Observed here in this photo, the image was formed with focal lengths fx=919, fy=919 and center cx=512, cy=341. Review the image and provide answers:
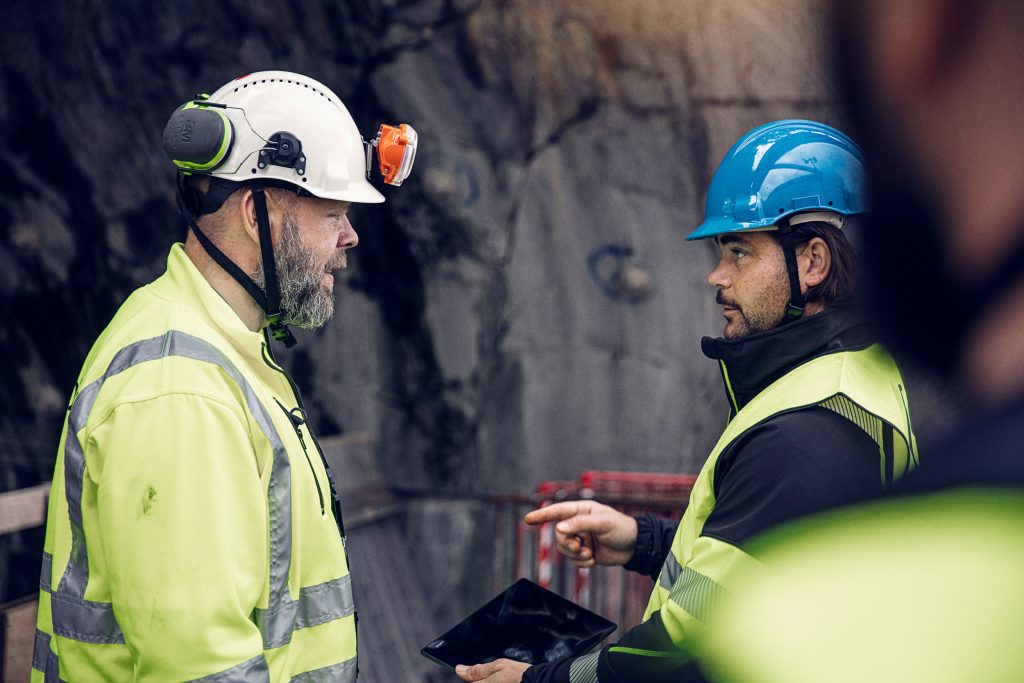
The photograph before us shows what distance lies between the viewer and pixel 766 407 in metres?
2.08

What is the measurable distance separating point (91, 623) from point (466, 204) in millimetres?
4688

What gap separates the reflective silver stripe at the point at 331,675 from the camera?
2.15 metres

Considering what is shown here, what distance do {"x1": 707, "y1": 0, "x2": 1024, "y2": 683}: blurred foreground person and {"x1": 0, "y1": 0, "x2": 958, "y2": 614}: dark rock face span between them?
5755mm

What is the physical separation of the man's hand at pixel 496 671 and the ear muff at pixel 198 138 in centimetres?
143

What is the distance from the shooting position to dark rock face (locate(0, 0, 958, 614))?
6.12 metres

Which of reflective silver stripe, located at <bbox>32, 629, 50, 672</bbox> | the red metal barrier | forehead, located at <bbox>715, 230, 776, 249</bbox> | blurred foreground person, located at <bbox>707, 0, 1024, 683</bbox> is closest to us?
blurred foreground person, located at <bbox>707, 0, 1024, 683</bbox>

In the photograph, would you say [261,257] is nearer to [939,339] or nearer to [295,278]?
[295,278]

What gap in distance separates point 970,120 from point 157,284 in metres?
2.04

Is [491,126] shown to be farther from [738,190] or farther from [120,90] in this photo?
[738,190]

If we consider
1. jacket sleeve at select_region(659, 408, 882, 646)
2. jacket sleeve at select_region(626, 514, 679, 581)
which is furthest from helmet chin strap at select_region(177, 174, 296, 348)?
jacket sleeve at select_region(626, 514, 679, 581)

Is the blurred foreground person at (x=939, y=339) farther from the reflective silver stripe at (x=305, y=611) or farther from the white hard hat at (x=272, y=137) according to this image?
the white hard hat at (x=272, y=137)

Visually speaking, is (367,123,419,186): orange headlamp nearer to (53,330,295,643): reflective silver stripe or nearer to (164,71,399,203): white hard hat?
(164,71,399,203): white hard hat

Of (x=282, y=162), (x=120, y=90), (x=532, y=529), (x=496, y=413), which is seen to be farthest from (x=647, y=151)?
(x=282, y=162)

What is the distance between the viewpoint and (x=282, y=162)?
91.2 inches
